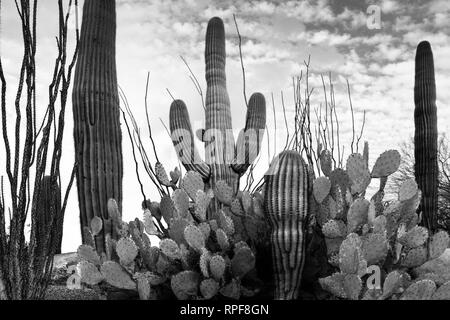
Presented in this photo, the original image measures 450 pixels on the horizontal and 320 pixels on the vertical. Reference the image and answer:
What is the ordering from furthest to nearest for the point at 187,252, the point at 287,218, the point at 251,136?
the point at 251,136 → the point at 187,252 → the point at 287,218

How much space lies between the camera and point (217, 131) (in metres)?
4.86

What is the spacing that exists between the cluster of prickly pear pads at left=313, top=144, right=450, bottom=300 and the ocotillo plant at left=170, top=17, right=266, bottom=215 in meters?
1.69

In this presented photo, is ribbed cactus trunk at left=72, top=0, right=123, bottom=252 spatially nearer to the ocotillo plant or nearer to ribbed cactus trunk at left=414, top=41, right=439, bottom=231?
the ocotillo plant

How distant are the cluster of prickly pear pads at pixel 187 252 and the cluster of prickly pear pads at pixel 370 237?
1.34 feet

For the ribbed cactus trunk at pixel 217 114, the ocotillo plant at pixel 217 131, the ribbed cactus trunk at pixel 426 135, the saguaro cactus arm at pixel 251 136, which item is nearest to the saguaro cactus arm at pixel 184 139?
the ocotillo plant at pixel 217 131

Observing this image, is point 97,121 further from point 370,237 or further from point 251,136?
point 370,237

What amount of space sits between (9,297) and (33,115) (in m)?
0.93

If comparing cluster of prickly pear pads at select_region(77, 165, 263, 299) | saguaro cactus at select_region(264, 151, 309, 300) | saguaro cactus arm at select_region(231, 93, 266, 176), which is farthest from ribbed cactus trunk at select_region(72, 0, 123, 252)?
saguaro cactus at select_region(264, 151, 309, 300)

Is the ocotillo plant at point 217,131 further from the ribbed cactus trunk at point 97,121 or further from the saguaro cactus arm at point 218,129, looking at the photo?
the ribbed cactus trunk at point 97,121

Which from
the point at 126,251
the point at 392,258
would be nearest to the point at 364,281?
the point at 392,258

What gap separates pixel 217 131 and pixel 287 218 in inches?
96.0

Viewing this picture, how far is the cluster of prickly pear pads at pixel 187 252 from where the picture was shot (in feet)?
8.66

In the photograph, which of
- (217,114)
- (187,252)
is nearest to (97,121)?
(217,114)
